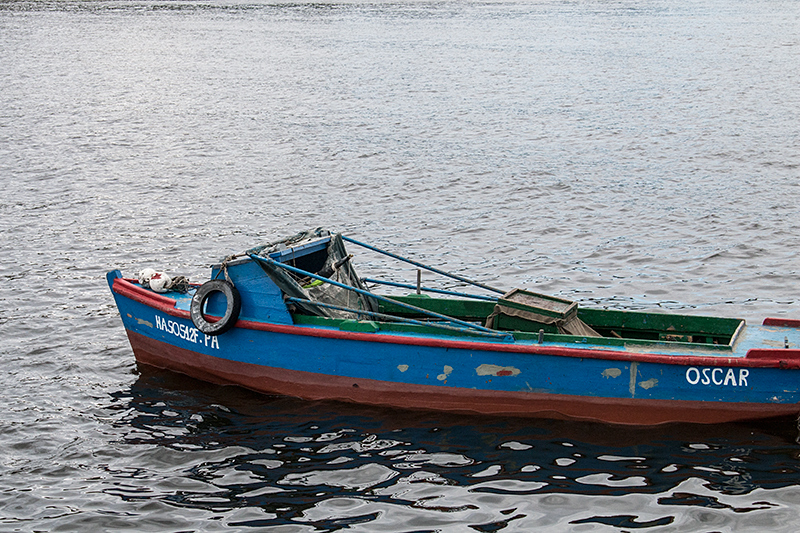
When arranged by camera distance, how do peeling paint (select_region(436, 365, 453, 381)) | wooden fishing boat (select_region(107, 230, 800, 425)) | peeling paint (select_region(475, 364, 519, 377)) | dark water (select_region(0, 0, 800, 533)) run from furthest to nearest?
peeling paint (select_region(436, 365, 453, 381)), peeling paint (select_region(475, 364, 519, 377)), wooden fishing boat (select_region(107, 230, 800, 425)), dark water (select_region(0, 0, 800, 533))

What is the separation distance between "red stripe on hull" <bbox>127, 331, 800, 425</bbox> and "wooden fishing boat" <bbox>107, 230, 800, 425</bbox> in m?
0.01

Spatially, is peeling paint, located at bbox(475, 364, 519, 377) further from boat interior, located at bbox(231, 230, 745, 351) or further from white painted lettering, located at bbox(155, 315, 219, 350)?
white painted lettering, located at bbox(155, 315, 219, 350)

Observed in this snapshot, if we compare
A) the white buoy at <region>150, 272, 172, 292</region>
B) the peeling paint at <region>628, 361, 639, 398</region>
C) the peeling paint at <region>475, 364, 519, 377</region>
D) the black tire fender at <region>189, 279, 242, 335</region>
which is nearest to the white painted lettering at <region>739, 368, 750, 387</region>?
the peeling paint at <region>628, 361, 639, 398</region>

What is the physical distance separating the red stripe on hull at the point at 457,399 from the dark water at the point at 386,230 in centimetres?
17

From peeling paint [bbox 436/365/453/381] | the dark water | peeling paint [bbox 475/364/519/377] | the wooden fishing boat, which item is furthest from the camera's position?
peeling paint [bbox 436/365/453/381]

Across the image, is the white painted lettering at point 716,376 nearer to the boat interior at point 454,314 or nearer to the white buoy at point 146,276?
the boat interior at point 454,314

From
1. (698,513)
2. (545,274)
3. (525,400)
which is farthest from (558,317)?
(545,274)

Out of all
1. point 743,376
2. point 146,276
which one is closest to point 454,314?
point 743,376

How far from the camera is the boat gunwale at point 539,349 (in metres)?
8.62

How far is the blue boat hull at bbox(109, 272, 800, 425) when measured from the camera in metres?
8.87

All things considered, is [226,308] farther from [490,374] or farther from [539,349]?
[539,349]

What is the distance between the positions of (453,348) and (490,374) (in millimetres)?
505

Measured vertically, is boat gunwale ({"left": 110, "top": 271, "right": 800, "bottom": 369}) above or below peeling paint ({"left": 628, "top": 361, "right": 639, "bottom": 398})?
above

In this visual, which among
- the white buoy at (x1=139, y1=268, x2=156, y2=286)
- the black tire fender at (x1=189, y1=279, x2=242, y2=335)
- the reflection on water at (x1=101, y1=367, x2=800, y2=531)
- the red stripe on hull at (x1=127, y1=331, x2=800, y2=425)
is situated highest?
the white buoy at (x1=139, y1=268, x2=156, y2=286)
